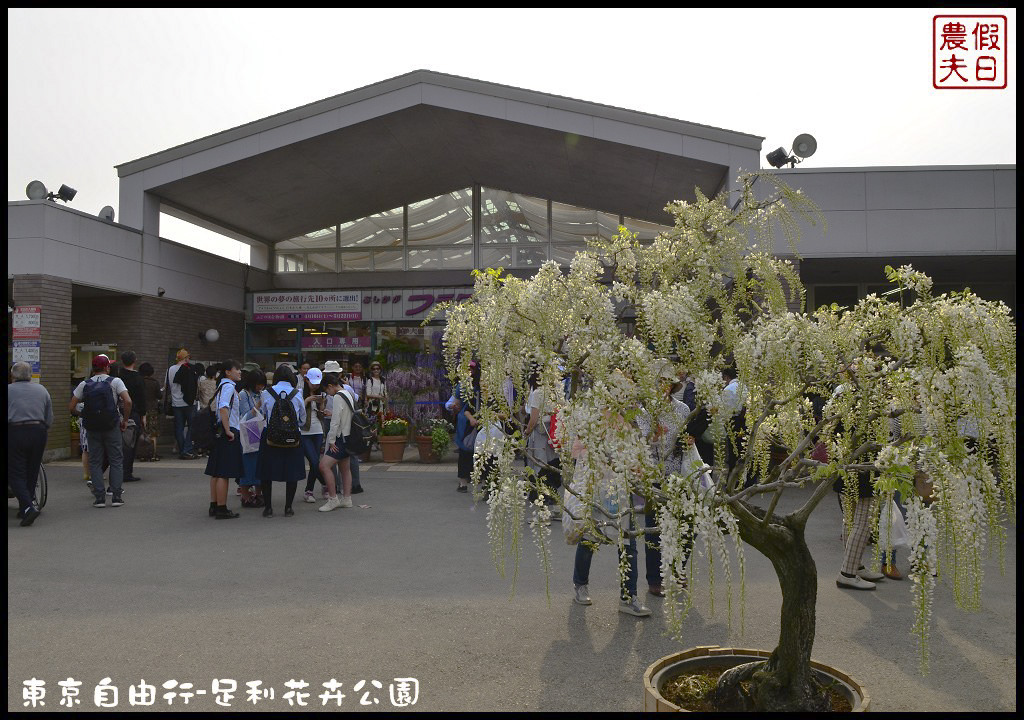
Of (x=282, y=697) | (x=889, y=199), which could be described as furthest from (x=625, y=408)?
(x=889, y=199)

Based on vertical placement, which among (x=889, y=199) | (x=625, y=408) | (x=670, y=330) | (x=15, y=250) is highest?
(x=889, y=199)

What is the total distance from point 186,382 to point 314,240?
6831 mm

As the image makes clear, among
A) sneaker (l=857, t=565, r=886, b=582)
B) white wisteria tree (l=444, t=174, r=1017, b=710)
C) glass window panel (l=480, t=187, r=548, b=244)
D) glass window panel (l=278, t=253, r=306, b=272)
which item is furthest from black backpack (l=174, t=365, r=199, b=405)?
sneaker (l=857, t=565, r=886, b=582)

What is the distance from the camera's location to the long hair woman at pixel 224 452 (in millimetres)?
8617

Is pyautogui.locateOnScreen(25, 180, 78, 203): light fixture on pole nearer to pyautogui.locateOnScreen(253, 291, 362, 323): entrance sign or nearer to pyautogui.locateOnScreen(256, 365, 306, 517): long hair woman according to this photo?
pyautogui.locateOnScreen(253, 291, 362, 323): entrance sign

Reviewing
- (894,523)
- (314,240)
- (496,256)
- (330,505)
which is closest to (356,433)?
(330,505)

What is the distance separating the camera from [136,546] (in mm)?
7152

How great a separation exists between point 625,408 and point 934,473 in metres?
1.14

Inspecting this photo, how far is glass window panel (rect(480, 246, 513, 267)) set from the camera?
18672mm

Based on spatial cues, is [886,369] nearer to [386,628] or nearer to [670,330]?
[670,330]

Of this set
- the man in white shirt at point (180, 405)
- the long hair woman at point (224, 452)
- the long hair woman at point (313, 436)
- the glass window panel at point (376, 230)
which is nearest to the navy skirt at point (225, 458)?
the long hair woman at point (224, 452)

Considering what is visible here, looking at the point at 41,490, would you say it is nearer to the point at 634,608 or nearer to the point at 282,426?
the point at 282,426

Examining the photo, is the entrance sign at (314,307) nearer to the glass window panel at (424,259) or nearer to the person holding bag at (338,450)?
the glass window panel at (424,259)

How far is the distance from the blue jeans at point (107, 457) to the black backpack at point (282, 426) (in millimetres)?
2211
